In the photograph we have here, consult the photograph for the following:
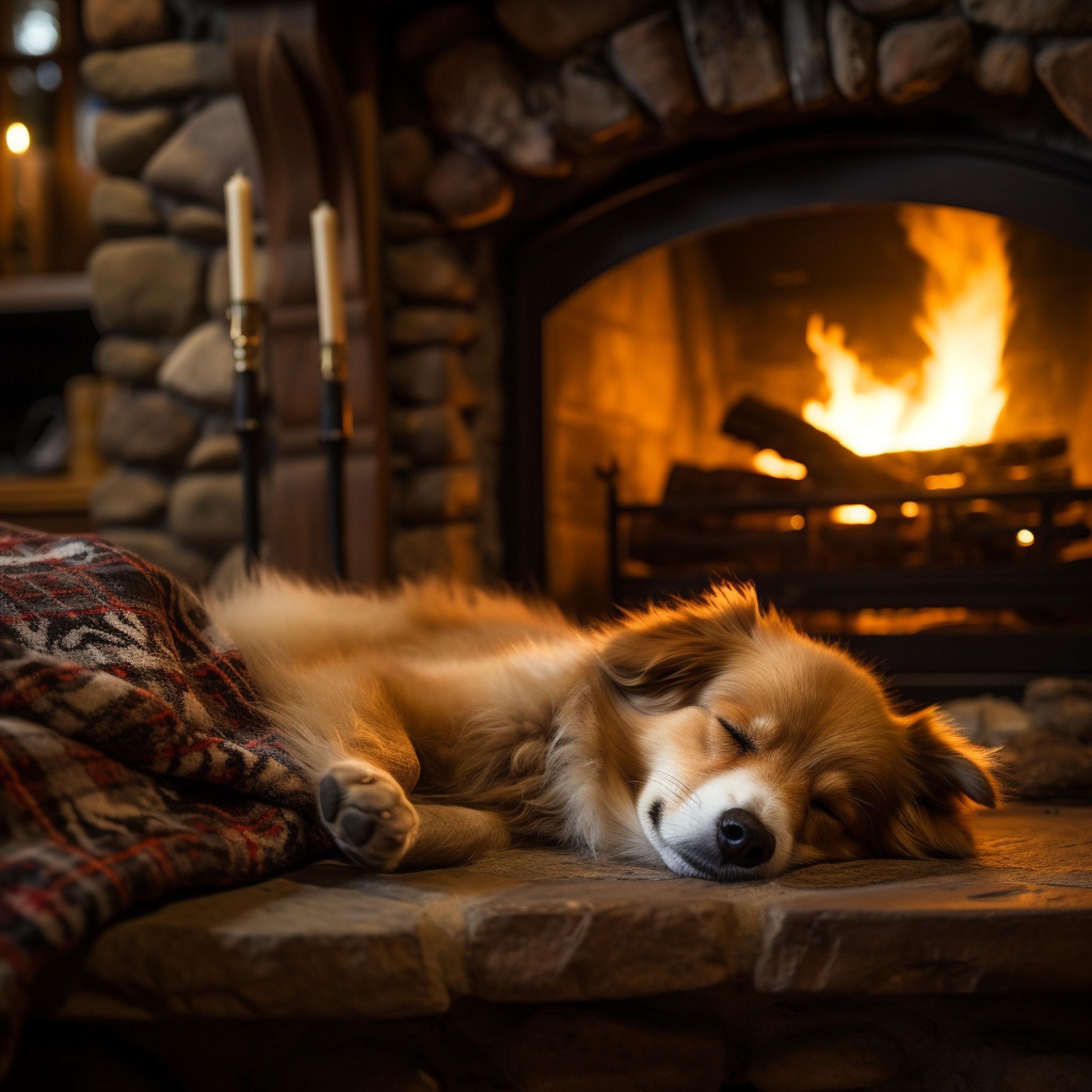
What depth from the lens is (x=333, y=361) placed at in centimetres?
239

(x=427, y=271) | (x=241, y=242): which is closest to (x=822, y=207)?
(x=427, y=271)

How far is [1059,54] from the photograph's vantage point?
2.27 m

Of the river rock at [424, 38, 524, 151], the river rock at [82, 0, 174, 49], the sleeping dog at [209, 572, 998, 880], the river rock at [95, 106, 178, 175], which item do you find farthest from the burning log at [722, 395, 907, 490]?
the river rock at [82, 0, 174, 49]

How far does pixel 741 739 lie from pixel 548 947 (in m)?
0.51

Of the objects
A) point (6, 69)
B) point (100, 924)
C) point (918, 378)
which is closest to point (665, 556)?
point (918, 378)

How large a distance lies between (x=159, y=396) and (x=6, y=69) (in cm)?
226

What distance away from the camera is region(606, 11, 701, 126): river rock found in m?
2.57

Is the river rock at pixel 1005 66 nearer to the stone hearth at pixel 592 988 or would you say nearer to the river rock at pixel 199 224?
the stone hearth at pixel 592 988

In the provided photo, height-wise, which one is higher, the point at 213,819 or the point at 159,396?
the point at 159,396

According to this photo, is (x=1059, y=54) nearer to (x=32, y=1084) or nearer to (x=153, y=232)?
(x=153, y=232)

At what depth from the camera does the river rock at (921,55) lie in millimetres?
2363

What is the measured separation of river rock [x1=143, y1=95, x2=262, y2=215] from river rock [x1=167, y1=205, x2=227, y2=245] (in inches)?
1.3

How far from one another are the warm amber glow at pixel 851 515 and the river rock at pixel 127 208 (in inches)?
81.6

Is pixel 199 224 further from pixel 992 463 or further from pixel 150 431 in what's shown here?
pixel 992 463
